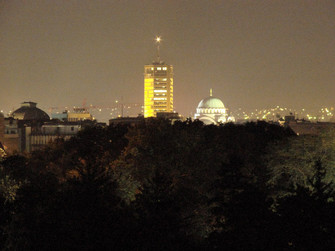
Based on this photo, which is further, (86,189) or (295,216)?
(86,189)

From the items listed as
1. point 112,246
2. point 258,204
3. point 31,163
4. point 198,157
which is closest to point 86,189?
point 112,246

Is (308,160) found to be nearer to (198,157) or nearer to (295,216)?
(198,157)

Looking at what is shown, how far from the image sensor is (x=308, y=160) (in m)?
→ 37.8

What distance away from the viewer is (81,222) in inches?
973

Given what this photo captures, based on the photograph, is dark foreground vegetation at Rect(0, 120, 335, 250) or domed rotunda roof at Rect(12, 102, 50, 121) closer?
dark foreground vegetation at Rect(0, 120, 335, 250)

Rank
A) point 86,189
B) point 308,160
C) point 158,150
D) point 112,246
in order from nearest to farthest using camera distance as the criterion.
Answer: point 112,246 < point 86,189 < point 308,160 < point 158,150

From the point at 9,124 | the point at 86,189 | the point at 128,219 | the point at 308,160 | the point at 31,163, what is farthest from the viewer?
the point at 9,124

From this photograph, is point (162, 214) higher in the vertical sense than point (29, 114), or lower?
lower

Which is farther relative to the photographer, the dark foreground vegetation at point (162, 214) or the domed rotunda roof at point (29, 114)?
the domed rotunda roof at point (29, 114)

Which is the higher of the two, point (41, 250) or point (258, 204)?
point (258, 204)

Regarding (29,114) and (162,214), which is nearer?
(162,214)

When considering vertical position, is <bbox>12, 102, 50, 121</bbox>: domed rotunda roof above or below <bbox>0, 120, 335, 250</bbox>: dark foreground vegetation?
above

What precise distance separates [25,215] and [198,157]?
49.1ft

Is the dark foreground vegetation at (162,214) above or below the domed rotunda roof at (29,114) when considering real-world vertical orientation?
below
